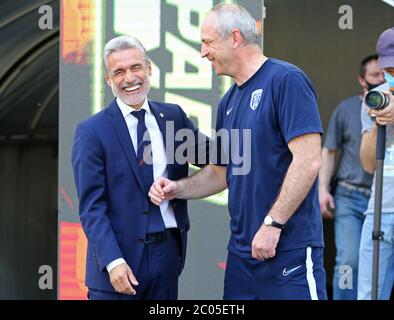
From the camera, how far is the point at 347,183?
5965mm

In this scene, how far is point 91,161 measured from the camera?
11.5 feet

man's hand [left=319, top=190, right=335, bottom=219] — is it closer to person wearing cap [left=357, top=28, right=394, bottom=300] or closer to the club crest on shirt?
person wearing cap [left=357, top=28, right=394, bottom=300]

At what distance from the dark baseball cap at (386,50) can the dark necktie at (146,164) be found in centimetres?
117

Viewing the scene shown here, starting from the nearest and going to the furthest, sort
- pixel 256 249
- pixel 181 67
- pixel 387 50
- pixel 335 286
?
pixel 256 249 < pixel 387 50 < pixel 181 67 < pixel 335 286

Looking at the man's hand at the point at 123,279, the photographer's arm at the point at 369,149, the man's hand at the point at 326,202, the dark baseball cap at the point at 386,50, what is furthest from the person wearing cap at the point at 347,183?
the man's hand at the point at 123,279

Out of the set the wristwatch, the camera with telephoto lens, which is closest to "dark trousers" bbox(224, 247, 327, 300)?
the wristwatch

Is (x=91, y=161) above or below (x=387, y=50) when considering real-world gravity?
below

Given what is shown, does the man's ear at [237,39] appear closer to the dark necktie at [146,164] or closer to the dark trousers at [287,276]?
the dark necktie at [146,164]

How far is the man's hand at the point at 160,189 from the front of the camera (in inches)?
138

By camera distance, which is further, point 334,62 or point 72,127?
point 334,62

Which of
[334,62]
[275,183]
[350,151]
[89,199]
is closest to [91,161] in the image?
[89,199]

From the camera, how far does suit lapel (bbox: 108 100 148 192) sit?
3.54 meters
